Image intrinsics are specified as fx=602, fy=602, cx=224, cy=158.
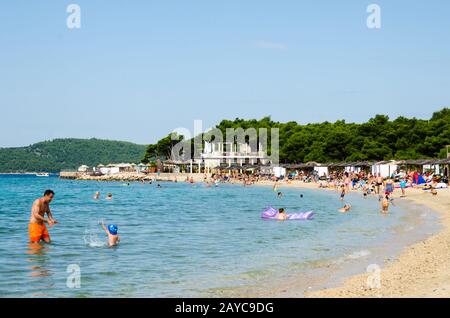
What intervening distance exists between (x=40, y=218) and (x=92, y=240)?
4.96m

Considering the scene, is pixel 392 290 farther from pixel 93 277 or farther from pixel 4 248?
pixel 4 248

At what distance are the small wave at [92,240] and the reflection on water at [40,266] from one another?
1.62 metres

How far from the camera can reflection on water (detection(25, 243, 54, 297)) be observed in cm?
1198

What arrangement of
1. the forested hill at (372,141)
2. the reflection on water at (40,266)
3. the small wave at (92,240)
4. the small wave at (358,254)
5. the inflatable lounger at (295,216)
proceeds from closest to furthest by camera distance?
the reflection on water at (40,266) < the small wave at (358,254) < the small wave at (92,240) < the inflatable lounger at (295,216) < the forested hill at (372,141)

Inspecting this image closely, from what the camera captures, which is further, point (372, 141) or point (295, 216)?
point (372, 141)

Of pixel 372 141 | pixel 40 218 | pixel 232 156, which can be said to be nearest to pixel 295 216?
pixel 40 218

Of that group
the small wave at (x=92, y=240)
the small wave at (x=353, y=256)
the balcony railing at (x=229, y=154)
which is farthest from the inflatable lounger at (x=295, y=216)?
the balcony railing at (x=229, y=154)

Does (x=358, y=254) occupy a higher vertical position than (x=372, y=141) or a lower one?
lower

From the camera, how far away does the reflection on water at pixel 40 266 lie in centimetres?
1198

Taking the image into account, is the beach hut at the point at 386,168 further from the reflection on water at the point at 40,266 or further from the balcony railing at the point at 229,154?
the balcony railing at the point at 229,154

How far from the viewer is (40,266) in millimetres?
14242

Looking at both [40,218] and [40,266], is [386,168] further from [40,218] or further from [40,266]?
[40,266]

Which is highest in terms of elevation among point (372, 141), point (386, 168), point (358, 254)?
point (372, 141)
